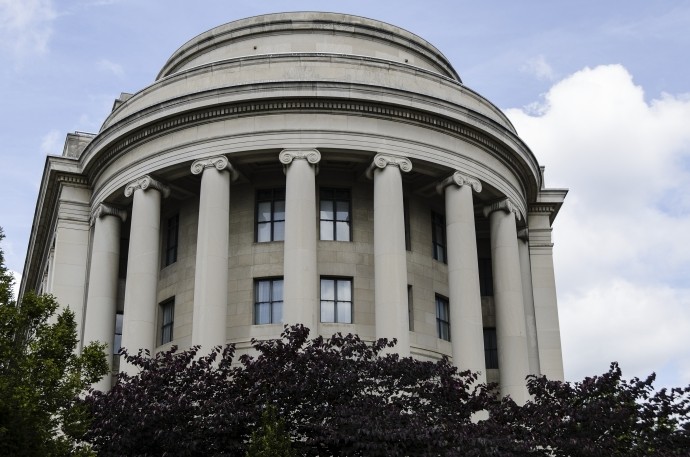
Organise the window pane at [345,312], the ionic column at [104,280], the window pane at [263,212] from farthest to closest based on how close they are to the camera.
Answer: the ionic column at [104,280] → the window pane at [263,212] → the window pane at [345,312]

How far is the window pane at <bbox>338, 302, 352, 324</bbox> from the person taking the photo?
36.6m

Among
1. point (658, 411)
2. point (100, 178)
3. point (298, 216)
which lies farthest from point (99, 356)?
point (100, 178)

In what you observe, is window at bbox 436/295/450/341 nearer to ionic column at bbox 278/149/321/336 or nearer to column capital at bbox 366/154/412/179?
column capital at bbox 366/154/412/179

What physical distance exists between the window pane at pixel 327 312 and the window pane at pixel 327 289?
27 cm

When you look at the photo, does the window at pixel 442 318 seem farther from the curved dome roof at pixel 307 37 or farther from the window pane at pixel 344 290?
the curved dome roof at pixel 307 37

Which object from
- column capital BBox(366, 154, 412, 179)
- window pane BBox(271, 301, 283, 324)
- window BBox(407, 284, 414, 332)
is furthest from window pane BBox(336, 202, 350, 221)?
window pane BBox(271, 301, 283, 324)

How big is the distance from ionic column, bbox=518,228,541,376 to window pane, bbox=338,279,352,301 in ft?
32.5

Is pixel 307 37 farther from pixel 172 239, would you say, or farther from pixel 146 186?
pixel 172 239

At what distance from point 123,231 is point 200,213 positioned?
8.65m

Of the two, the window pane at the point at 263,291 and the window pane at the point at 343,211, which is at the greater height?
the window pane at the point at 343,211

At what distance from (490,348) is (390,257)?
1033 cm

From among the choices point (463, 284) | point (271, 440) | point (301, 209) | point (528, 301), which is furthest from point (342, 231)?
point (271, 440)

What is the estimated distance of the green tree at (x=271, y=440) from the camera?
70.1 ft

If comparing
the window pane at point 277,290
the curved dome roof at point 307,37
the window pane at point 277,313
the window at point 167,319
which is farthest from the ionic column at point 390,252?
the window at point 167,319
